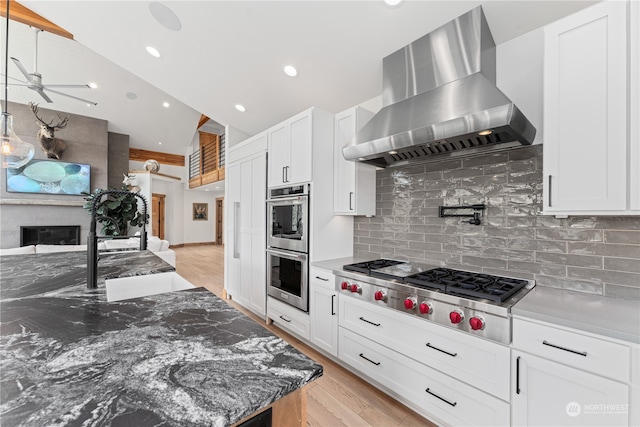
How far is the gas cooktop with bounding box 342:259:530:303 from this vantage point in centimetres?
151

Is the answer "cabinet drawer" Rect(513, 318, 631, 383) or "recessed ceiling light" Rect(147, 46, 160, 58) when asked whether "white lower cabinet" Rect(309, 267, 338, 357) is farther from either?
"recessed ceiling light" Rect(147, 46, 160, 58)

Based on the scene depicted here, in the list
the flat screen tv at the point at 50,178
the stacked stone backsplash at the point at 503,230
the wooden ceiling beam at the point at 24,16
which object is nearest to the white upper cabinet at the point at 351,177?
the stacked stone backsplash at the point at 503,230

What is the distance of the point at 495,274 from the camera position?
1964 mm

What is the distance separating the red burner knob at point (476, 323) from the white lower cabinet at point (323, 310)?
109 cm

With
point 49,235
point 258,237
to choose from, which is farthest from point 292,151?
point 49,235

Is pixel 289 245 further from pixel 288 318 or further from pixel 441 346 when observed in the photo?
pixel 441 346

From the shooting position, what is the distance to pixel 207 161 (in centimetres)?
884

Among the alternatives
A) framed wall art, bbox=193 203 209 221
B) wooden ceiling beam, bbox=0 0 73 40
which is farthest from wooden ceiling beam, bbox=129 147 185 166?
wooden ceiling beam, bbox=0 0 73 40

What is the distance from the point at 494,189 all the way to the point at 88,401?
2.34 metres

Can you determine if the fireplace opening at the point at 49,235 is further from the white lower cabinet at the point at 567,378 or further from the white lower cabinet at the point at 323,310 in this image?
the white lower cabinet at the point at 567,378

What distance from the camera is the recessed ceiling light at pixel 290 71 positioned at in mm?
2794

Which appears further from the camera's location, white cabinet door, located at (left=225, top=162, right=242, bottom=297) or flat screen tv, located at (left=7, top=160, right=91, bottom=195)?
flat screen tv, located at (left=7, top=160, right=91, bottom=195)

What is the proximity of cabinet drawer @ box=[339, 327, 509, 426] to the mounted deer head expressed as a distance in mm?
7422

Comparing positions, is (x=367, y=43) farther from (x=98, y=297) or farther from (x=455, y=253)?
(x=98, y=297)
